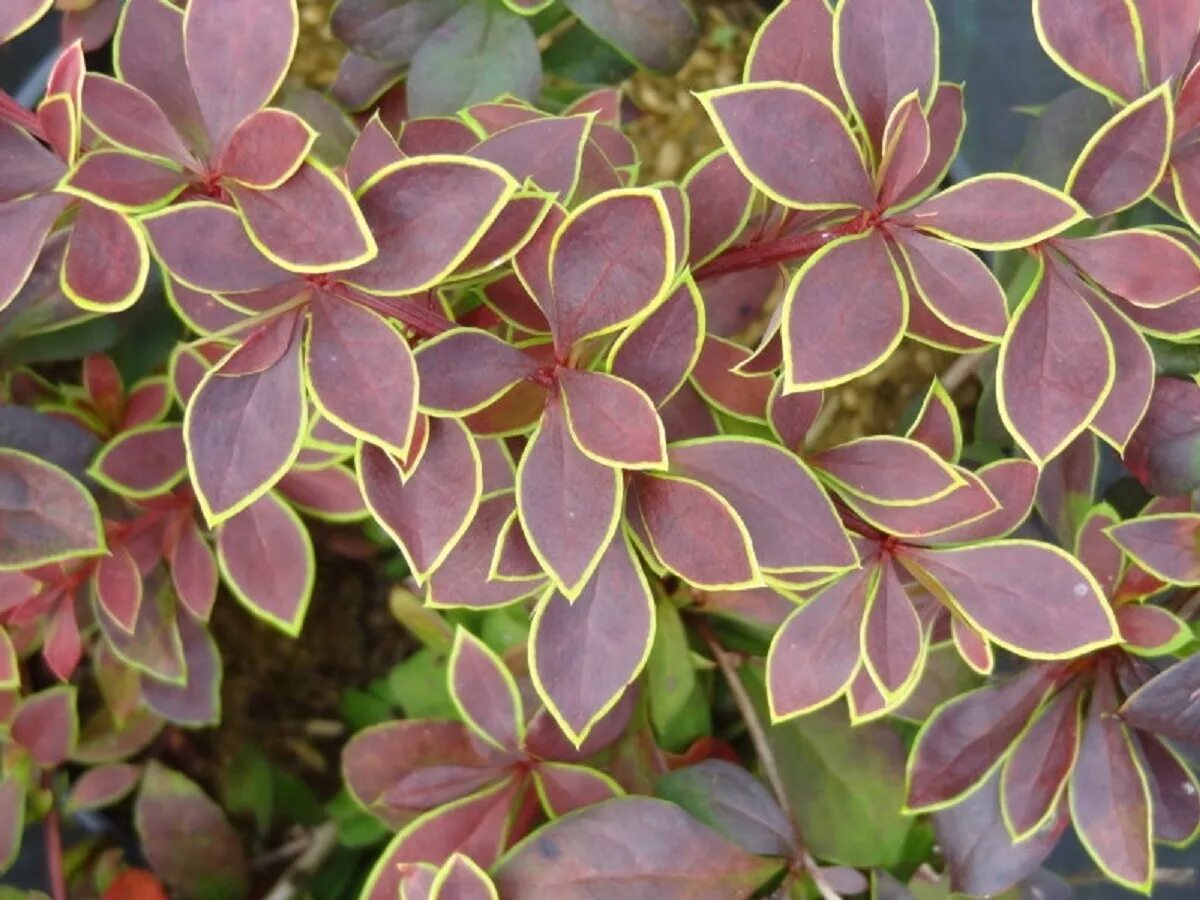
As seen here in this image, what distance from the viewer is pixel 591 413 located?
1.81 feet

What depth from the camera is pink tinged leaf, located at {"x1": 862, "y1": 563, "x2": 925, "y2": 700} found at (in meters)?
0.66

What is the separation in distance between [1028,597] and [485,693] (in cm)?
40

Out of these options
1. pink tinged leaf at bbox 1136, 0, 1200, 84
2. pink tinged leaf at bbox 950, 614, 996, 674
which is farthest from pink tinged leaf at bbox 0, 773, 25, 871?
pink tinged leaf at bbox 1136, 0, 1200, 84

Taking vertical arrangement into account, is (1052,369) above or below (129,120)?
below

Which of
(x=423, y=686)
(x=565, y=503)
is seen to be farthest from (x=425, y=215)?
(x=423, y=686)

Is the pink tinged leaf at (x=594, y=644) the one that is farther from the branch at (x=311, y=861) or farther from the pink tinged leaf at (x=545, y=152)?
the branch at (x=311, y=861)

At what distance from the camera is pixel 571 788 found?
32.6 inches

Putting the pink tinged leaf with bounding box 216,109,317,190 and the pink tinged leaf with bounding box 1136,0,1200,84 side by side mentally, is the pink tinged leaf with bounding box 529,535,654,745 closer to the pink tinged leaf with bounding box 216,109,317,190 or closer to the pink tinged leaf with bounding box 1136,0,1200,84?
the pink tinged leaf with bounding box 216,109,317,190

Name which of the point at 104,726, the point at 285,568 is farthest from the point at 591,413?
the point at 104,726

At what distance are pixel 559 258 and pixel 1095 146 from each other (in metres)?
0.29

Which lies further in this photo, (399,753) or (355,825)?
(355,825)

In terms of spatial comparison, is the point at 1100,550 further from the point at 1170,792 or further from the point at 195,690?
the point at 195,690

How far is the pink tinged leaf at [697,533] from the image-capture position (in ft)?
1.87

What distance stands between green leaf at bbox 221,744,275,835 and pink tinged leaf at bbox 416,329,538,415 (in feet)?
2.48
